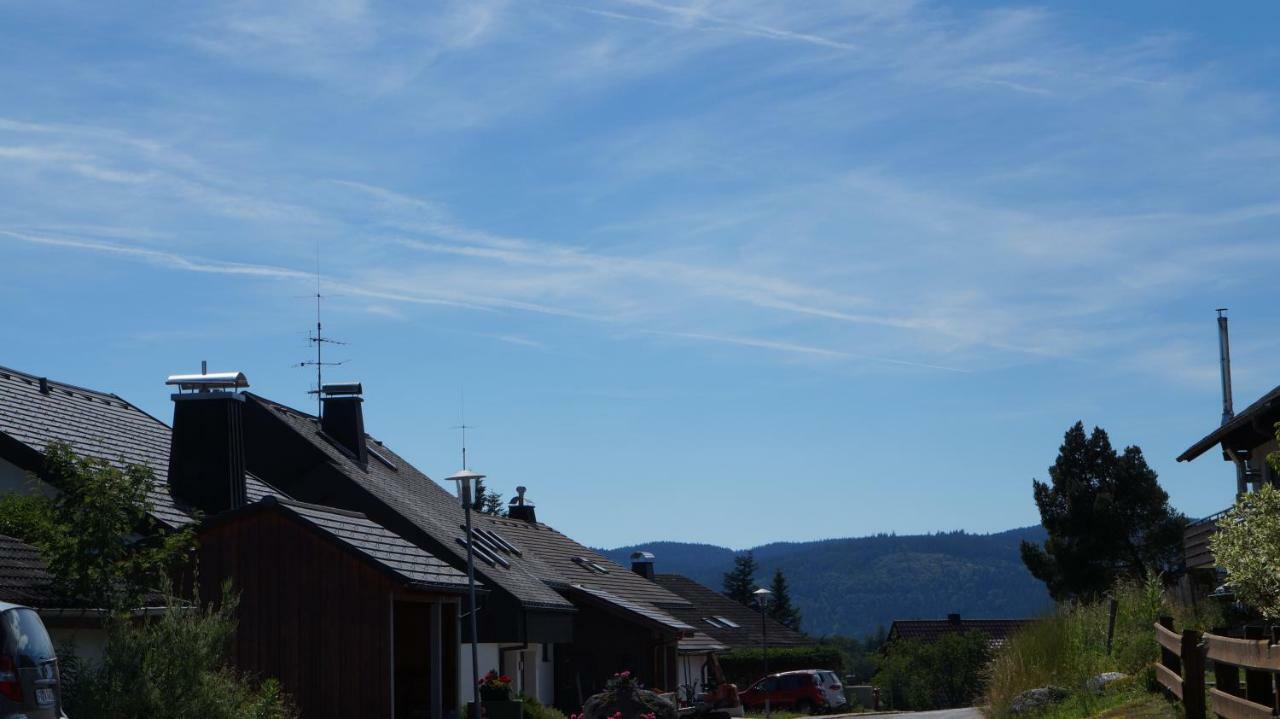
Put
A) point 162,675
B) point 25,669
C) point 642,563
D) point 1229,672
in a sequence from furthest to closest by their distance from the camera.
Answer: point 642,563
point 162,675
point 1229,672
point 25,669

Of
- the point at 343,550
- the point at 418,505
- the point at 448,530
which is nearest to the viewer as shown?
the point at 343,550

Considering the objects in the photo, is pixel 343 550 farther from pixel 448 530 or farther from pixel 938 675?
pixel 938 675

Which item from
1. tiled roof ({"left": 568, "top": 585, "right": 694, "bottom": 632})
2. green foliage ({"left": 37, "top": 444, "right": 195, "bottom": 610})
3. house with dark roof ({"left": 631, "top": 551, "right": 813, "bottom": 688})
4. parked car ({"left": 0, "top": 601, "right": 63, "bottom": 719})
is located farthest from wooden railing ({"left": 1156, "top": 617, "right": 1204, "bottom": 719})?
house with dark roof ({"left": 631, "top": 551, "right": 813, "bottom": 688})

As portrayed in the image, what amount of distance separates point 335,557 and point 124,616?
23.6 ft

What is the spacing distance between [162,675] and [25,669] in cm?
505

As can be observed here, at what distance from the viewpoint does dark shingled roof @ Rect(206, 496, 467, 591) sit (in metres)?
22.6

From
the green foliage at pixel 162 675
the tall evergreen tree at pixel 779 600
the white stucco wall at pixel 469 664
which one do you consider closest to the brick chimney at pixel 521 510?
the white stucco wall at pixel 469 664

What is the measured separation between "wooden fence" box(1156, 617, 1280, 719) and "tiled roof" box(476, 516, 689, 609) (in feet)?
84.2

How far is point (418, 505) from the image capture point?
35.0 metres

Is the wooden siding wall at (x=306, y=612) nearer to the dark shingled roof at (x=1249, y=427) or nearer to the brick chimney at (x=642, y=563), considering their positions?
the dark shingled roof at (x=1249, y=427)

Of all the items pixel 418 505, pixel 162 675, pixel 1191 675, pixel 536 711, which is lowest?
pixel 536 711

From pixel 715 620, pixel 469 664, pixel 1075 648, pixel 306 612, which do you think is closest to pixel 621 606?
pixel 469 664

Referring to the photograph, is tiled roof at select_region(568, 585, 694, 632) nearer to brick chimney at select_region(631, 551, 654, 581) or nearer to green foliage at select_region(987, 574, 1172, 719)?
brick chimney at select_region(631, 551, 654, 581)

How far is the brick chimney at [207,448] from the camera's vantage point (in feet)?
81.9
